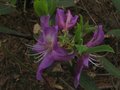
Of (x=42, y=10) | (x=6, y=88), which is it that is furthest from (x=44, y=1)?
(x=6, y=88)

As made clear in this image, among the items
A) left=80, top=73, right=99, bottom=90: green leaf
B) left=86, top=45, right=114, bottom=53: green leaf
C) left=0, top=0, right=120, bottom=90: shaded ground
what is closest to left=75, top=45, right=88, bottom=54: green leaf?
left=86, top=45, right=114, bottom=53: green leaf

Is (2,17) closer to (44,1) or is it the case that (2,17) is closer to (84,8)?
(84,8)

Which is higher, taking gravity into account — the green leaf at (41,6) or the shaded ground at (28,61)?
the green leaf at (41,6)

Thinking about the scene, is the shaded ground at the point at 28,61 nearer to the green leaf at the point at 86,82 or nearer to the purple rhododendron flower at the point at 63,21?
the green leaf at the point at 86,82

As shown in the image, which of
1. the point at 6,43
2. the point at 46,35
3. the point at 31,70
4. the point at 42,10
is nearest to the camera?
the point at 46,35

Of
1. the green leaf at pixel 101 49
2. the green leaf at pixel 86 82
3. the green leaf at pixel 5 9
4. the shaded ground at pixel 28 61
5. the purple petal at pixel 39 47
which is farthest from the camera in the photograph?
the shaded ground at pixel 28 61

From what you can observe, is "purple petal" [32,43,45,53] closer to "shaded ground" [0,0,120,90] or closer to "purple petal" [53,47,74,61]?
"purple petal" [53,47,74,61]

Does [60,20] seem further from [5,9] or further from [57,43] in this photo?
[5,9]

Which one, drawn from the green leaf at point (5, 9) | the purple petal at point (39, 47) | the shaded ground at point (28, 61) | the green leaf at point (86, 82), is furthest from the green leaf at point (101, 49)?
the shaded ground at point (28, 61)
